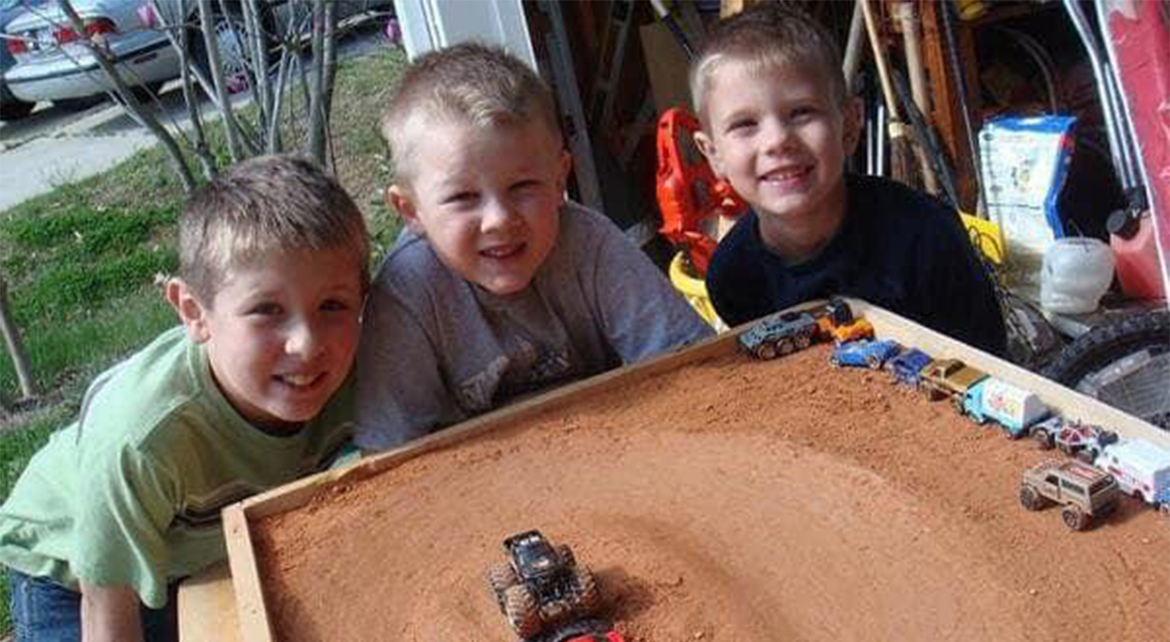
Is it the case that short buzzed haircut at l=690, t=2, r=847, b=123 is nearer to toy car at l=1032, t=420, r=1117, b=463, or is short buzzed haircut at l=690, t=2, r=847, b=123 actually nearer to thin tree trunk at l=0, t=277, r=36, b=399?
toy car at l=1032, t=420, r=1117, b=463

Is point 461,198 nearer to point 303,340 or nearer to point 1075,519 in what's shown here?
point 303,340

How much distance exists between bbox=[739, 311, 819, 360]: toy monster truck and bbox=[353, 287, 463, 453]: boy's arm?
17.3 inches

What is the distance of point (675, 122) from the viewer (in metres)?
3.62

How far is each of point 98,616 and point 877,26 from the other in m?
2.60

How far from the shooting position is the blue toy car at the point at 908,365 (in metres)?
1.51

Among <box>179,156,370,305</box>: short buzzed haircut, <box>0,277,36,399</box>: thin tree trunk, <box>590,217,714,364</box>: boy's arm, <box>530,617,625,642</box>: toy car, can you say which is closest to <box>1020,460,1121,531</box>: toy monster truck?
<box>530,617,625,642</box>: toy car

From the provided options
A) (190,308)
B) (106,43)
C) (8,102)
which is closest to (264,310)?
(190,308)

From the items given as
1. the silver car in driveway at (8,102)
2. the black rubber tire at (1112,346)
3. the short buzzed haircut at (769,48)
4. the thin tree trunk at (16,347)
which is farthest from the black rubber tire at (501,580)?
the silver car in driveway at (8,102)

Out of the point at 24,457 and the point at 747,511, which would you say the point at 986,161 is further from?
the point at 24,457

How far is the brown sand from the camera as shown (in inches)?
43.4

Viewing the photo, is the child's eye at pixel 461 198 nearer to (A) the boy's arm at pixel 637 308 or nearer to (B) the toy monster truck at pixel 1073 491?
(A) the boy's arm at pixel 637 308

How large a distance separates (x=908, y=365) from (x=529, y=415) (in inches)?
19.5

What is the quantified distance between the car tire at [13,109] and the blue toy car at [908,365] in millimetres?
8610

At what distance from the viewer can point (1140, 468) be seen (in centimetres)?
118
